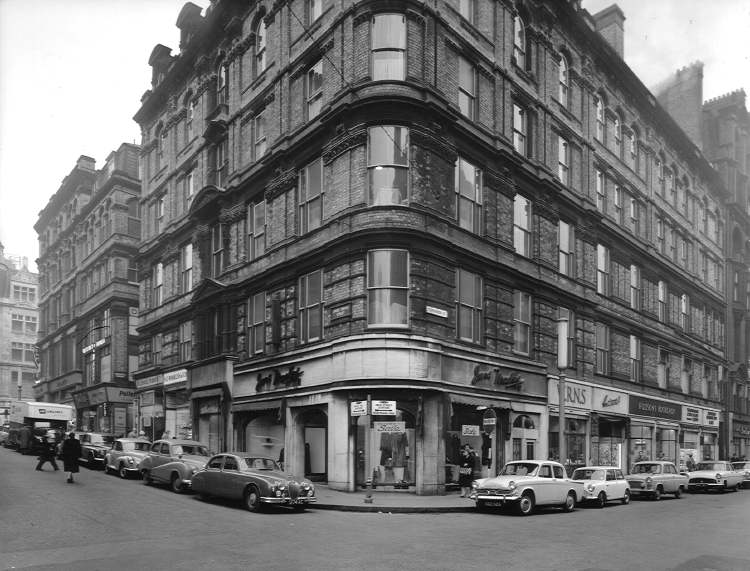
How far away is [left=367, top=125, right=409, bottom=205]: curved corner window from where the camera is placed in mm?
24484

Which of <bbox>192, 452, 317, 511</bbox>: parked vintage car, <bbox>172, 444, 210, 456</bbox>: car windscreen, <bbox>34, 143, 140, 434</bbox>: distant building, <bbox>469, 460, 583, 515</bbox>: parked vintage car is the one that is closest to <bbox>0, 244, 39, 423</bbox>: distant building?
<bbox>34, 143, 140, 434</bbox>: distant building

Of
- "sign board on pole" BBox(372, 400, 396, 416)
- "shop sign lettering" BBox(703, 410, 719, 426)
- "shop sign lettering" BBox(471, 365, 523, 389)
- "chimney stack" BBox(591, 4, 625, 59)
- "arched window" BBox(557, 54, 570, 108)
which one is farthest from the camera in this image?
"shop sign lettering" BBox(703, 410, 719, 426)

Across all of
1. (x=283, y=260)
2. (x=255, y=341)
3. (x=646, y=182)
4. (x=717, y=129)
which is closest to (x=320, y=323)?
(x=283, y=260)

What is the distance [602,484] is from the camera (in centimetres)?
2359

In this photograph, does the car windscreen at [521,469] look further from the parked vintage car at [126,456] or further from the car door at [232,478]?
the parked vintage car at [126,456]

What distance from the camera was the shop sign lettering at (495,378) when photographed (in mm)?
26484

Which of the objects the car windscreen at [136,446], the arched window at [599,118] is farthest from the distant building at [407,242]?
the car windscreen at [136,446]

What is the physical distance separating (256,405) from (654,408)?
939 inches

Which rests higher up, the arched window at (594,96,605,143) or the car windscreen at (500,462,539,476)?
the arched window at (594,96,605,143)

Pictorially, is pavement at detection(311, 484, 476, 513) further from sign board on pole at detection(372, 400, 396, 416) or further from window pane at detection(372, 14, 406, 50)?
window pane at detection(372, 14, 406, 50)

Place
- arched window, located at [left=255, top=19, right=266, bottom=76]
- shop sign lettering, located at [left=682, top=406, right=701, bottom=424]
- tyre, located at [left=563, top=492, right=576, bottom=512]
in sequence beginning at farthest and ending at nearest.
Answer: shop sign lettering, located at [left=682, top=406, right=701, bottom=424], arched window, located at [left=255, top=19, right=266, bottom=76], tyre, located at [left=563, top=492, right=576, bottom=512]

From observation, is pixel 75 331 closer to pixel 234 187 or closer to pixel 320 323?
pixel 234 187

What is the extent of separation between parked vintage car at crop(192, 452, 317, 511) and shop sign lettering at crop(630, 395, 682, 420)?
25.7m

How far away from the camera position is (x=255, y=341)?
31859 millimetres
